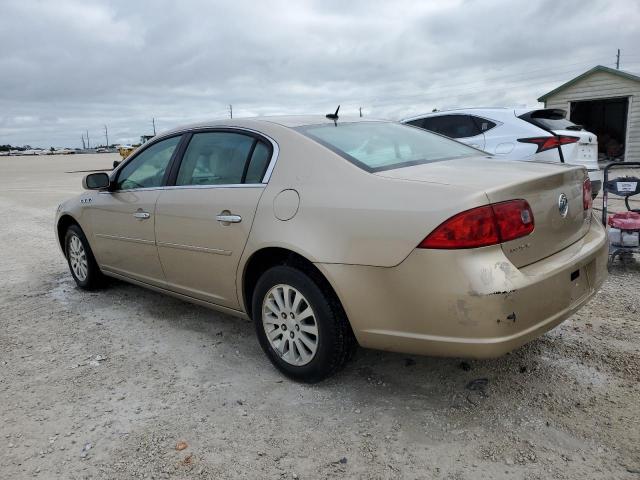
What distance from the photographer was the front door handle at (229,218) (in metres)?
3.18

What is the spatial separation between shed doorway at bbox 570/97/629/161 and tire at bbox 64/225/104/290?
18400mm

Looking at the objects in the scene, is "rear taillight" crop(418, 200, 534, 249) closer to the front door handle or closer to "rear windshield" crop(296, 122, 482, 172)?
"rear windshield" crop(296, 122, 482, 172)

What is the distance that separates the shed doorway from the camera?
19312 mm

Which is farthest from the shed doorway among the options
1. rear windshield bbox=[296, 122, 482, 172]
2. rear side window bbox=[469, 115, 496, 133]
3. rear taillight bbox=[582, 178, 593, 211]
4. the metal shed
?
rear taillight bbox=[582, 178, 593, 211]

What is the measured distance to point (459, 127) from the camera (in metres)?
7.83

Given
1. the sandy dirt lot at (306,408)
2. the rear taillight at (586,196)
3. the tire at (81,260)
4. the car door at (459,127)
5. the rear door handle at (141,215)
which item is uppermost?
the car door at (459,127)

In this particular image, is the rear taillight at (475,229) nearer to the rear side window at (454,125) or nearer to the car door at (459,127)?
the car door at (459,127)

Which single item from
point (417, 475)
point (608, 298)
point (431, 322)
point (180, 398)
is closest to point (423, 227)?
point (431, 322)

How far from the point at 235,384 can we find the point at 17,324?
90.5 inches

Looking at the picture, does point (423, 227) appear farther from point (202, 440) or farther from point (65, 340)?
point (65, 340)

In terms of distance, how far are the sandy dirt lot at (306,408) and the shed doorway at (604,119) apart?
1766 centimetres

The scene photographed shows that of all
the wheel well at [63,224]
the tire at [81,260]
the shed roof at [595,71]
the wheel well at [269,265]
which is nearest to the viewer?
the wheel well at [269,265]

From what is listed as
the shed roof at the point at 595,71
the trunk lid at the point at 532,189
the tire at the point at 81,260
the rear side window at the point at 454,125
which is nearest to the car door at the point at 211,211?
the trunk lid at the point at 532,189

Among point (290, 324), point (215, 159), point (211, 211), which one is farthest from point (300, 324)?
point (215, 159)
